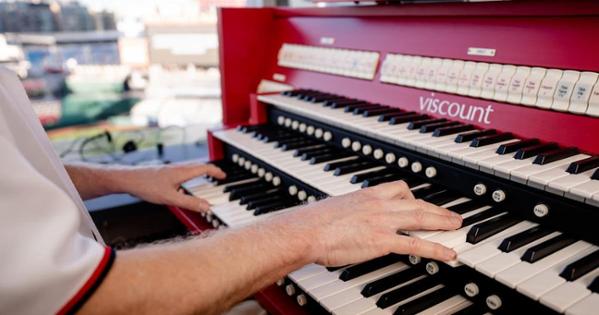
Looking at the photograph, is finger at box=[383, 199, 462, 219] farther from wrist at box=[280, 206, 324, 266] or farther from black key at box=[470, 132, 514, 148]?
black key at box=[470, 132, 514, 148]

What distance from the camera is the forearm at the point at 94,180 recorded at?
4.84ft

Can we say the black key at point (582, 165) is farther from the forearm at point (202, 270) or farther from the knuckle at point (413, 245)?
the forearm at point (202, 270)

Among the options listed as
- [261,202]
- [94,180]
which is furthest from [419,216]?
[94,180]

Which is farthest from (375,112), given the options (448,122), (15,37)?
(15,37)

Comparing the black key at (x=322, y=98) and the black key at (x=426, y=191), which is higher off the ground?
the black key at (x=322, y=98)

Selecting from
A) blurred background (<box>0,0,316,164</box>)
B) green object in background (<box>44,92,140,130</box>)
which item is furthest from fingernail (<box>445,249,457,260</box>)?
green object in background (<box>44,92,140,130</box>)

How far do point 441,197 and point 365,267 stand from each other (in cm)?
27

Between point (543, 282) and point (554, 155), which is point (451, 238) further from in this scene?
point (554, 155)

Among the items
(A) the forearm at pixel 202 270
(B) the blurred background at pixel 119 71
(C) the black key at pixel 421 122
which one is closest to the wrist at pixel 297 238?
(A) the forearm at pixel 202 270

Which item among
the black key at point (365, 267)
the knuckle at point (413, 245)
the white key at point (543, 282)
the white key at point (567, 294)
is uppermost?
the knuckle at point (413, 245)

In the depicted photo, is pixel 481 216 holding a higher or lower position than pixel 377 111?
lower

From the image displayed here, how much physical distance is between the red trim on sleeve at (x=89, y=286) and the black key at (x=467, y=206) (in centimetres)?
75

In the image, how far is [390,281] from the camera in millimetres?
1010

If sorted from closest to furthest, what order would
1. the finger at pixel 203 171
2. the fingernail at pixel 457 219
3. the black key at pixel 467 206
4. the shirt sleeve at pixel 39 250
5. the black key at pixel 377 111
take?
the shirt sleeve at pixel 39 250 < the fingernail at pixel 457 219 < the black key at pixel 467 206 < the black key at pixel 377 111 < the finger at pixel 203 171
